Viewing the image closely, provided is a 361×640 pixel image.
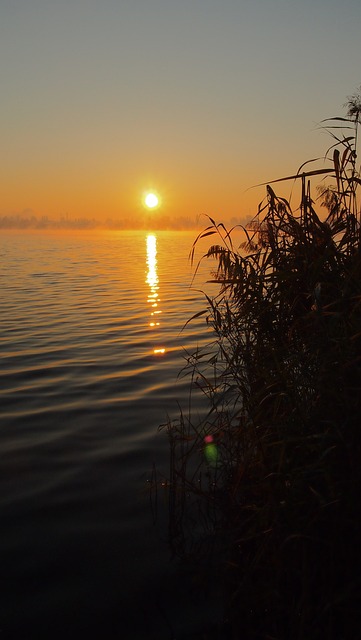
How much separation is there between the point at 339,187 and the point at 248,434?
2.46 meters

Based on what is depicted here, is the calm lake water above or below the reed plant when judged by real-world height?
below

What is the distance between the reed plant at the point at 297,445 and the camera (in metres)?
3.61

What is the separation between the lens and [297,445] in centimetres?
404

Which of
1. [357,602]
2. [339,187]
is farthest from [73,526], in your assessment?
[339,187]

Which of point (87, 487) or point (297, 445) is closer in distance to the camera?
point (297, 445)

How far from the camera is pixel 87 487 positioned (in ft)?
21.4

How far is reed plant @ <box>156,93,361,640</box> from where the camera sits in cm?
361

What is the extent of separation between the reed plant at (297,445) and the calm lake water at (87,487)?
493 mm

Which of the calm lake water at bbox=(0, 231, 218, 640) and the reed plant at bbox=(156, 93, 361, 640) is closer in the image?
the reed plant at bbox=(156, 93, 361, 640)

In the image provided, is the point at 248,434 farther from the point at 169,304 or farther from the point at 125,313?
the point at 169,304

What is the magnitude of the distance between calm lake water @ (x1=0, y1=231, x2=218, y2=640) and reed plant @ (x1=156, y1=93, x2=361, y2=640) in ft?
1.62

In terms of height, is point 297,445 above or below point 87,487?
above

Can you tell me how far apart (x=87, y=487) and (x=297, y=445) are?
3350 millimetres

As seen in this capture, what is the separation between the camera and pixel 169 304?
23.6m
